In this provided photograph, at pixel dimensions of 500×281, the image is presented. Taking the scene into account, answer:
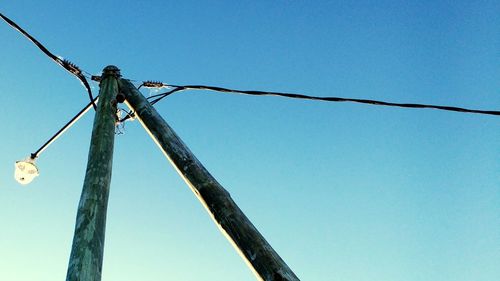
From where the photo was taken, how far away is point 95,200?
276cm

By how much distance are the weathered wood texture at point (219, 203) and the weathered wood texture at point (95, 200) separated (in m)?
0.27

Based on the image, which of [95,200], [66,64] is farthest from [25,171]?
[95,200]

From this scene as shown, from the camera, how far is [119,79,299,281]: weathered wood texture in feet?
7.16

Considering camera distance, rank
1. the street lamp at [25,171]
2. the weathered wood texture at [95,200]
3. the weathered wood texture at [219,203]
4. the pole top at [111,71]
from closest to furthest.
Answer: the weathered wood texture at [219,203]
the weathered wood texture at [95,200]
the pole top at [111,71]
the street lamp at [25,171]

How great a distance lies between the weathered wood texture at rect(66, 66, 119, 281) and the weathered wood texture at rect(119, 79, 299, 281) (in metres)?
0.27

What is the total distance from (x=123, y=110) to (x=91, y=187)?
54.0 inches

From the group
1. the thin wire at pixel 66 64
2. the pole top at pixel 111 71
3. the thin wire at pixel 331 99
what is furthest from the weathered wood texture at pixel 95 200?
the thin wire at pixel 331 99

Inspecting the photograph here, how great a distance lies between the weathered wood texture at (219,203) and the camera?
2.18 m

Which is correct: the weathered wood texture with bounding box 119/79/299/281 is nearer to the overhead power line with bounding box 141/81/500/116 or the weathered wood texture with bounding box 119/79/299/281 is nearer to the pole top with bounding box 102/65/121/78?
the pole top with bounding box 102/65/121/78

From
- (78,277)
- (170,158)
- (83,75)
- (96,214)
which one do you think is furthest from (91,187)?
(83,75)

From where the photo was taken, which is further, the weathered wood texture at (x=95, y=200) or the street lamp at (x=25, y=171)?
the street lamp at (x=25, y=171)

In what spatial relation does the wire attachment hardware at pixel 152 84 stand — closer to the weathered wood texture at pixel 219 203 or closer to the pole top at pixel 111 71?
the pole top at pixel 111 71

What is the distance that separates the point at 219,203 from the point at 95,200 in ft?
2.49

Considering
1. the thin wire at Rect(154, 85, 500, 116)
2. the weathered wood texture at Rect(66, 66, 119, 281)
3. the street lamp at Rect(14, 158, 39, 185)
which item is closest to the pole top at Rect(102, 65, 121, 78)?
the weathered wood texture at Rect(66, 66, 119, 281)
